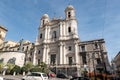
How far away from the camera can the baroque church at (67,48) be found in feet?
117

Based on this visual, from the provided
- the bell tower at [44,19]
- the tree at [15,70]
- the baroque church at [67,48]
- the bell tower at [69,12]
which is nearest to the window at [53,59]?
the baroque church at [67,48]

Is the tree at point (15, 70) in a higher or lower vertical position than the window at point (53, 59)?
lower

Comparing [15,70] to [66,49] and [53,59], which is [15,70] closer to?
[53,59]

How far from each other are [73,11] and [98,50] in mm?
18988

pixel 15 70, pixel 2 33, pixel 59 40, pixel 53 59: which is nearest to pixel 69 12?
pixel 59 40

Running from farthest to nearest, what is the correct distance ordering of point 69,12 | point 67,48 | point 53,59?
1. point 69,12
2. point 53,59
3. point 67,48

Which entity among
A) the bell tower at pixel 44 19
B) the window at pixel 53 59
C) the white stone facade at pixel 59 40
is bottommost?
the window at pixel 53 59

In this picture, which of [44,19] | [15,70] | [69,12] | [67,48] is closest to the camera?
[15,70]

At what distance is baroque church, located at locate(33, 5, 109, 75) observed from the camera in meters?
35.7

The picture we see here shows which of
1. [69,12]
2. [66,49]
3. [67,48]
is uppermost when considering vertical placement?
[69,12]

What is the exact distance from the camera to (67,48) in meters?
40.5

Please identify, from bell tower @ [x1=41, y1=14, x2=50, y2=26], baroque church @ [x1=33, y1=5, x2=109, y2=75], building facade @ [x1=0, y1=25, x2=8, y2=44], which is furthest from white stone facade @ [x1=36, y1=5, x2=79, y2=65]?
building facade @ [x1=0, y1=25, x2=8, y2=44]

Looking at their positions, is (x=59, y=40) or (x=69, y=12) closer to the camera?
(x=59, y=40)

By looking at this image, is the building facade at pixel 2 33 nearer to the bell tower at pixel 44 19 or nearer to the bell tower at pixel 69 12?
the bell tower at pixel 44 19
